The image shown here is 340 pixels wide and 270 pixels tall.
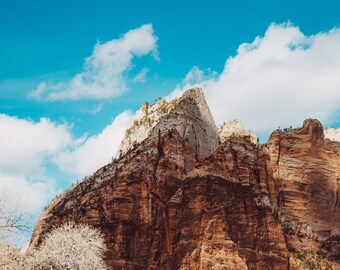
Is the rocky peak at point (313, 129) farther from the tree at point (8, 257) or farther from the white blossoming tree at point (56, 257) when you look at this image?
the tree at point (8, 257)

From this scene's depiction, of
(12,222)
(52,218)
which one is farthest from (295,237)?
(12,222)

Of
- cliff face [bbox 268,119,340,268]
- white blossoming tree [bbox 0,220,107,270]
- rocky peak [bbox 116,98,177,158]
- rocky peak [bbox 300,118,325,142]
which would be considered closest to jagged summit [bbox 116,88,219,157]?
rocky peak [bbox 116,98,177,158]

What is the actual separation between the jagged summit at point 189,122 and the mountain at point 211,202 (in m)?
0.31

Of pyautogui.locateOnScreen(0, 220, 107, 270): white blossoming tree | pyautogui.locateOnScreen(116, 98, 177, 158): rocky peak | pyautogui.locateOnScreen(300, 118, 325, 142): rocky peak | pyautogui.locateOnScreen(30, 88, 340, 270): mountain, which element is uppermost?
pyautogui.locateOnScreen(116, 98, 177, 158): rocky peak

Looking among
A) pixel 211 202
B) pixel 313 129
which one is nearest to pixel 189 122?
pixel 313 129

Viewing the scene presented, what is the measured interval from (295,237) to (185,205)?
843 inches

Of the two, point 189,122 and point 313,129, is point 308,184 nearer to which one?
point 313,129

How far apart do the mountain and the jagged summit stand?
307 millimetres

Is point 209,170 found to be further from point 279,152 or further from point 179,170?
point 279,152

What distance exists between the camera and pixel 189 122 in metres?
124

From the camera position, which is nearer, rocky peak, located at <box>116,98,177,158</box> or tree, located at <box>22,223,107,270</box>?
tree, located at <box>22,223,107,270</box>

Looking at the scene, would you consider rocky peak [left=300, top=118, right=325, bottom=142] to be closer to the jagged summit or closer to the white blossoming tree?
the jagged summit

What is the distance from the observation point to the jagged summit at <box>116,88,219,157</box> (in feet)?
395

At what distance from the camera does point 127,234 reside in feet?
335
